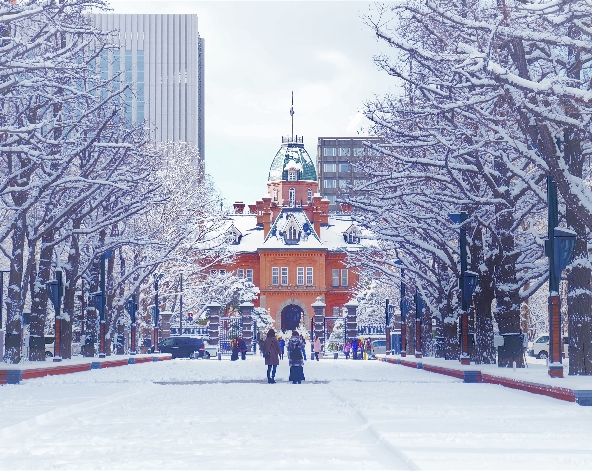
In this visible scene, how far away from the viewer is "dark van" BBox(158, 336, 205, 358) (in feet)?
198

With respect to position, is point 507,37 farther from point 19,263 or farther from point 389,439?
point 19,263

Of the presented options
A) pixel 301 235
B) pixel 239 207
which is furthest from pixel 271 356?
pixel 239 207

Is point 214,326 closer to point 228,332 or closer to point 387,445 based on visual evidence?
point 228,332

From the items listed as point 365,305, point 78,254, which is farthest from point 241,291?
point 78,254

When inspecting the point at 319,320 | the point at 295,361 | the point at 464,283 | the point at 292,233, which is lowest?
the point at 295,361

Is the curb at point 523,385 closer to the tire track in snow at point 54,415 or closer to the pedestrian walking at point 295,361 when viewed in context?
the pedestrian walking at point 295,361

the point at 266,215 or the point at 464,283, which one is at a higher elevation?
the point at 266,215

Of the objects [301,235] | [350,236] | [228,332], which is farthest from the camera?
[350,236]

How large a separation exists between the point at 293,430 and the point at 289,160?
96.4 metres

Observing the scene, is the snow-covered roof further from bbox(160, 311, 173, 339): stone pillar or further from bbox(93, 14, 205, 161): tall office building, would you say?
bbox(93, 14, 205, 161): tall office building

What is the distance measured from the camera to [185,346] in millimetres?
60562

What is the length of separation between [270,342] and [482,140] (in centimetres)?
853

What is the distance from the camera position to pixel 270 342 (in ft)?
95.4

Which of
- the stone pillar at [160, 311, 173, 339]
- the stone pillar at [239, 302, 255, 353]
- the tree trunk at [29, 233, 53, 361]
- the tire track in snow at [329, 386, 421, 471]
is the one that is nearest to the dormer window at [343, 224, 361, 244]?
the stone pillar at [239, 302, 255, 353]
